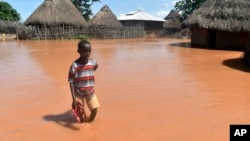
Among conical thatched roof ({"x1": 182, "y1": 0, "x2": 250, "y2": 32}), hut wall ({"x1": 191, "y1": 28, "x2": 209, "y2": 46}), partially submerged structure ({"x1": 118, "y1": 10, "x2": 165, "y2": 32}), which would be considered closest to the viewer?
conical thatched roof ({"x1": 182, "y1": 0, "x2": 250, "y2": 32})

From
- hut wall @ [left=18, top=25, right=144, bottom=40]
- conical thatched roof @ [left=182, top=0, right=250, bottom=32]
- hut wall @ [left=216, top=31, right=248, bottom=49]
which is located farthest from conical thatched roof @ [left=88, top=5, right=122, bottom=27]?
hut wall @ [left=216, top=31, right=248, bottom=49]

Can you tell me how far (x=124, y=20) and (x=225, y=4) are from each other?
23.9 metres

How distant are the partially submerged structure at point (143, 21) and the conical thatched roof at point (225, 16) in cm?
2231

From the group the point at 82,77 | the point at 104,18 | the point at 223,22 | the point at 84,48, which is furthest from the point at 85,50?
the point at 104,18

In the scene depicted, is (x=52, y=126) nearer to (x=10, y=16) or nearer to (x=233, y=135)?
(x=233, y=135)

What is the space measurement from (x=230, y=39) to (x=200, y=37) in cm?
215

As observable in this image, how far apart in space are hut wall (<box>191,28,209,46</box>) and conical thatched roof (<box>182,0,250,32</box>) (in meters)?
0.77

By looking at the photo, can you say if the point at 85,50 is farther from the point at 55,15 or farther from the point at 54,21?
the point at 55,15

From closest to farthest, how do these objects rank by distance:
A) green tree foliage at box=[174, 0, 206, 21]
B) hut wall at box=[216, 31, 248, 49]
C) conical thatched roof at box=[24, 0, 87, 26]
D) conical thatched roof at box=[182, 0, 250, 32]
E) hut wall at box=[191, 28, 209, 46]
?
conical thatched roof at box=[182, 0, 250, 32] < hut wall at box=[216, 31, 248, 49] < hut wall at box=[191, 28, 209, 46] < conical thatched roof at box=[24, 0, 87, 26] < green tree foliage at box=[174, 0, 206, 21]

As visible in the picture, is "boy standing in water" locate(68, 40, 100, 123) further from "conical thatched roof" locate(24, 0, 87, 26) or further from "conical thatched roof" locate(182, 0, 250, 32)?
"conical thatched roof" locate(24, 0, 87, 26)

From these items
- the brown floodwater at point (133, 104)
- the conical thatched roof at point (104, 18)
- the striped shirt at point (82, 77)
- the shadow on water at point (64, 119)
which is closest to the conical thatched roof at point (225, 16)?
the brown floodwater at point (133, 104)

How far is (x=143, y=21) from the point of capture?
41438 mm

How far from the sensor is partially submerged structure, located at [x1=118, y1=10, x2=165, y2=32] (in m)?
41.0

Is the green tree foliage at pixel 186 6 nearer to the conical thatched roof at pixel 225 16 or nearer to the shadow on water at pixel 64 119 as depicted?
the conical thatched roof at pixel 225 16
